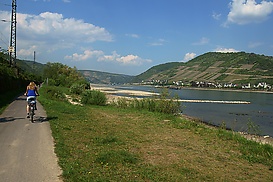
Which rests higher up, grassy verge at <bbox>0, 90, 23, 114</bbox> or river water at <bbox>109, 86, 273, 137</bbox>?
grassy verge at <bbox>0, 90, 23, 114</bbox>

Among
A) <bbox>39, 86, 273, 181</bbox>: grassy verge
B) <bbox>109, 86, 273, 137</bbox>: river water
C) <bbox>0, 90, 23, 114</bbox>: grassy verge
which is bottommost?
<bbox>109, 86, 273, 137</bbox>: river water

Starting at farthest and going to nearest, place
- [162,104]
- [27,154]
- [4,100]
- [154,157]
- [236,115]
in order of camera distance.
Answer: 1. [236,115]
2. [162,104]
3. [4,100]
4. [154,157]
5. [27,154]

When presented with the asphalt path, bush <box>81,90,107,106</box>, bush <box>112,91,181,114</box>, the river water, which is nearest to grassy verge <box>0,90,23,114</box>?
the asphalt path

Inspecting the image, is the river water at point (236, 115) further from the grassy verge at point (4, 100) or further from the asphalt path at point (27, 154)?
the grassy verge at point (4, 100)

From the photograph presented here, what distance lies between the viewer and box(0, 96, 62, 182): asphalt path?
6.21 meters

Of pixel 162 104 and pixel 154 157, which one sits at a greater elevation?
pixel 162 104

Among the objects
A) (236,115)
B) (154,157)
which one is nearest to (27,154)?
(154,157)

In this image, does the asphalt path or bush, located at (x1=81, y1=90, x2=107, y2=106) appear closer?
the asphalt path

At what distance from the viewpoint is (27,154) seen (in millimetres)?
7902

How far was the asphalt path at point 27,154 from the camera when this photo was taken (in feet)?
20.4

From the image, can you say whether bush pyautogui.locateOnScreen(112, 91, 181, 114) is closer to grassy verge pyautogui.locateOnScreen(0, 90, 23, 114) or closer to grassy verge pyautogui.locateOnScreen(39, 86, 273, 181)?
grassy verge pyautogui.locateOnScreen(0, 90, 23, 114)

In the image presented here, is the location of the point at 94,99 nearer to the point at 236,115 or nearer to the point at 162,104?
the point at 162,104

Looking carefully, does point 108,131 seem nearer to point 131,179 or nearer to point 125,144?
point 125,144

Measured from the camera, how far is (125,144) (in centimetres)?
1040
